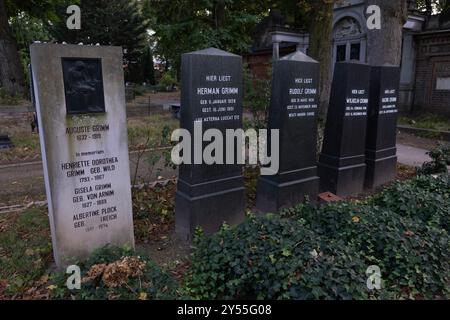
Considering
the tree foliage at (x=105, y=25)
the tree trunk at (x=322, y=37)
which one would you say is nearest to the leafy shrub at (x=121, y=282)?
the tree trunk at (x=322, y=37)

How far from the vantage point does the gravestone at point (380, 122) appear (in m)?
6.62

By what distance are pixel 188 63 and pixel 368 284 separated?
287 cm

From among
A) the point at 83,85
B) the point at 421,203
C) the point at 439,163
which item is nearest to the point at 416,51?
the point at 439,163

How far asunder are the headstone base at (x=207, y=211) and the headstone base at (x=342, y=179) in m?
1.96

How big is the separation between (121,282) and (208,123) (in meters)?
2.16

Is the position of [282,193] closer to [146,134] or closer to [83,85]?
[83,85]

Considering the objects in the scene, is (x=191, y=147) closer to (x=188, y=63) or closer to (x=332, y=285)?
(x=188, y=63)

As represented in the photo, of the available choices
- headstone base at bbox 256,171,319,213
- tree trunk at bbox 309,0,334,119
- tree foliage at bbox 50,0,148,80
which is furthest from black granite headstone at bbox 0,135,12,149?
tree foliage at bbox 50,0,148,80

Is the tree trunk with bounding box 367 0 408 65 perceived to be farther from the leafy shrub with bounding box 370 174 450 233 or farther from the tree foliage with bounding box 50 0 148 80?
the tree foliage with bounding box 50 0 148 80

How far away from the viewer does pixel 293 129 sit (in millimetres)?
5297

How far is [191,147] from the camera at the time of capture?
4383 mm

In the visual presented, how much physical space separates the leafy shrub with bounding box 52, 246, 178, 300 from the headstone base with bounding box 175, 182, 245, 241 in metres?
1.20

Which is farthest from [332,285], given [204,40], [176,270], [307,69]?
[204,40]

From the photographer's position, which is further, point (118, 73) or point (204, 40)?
point (204, 40)
